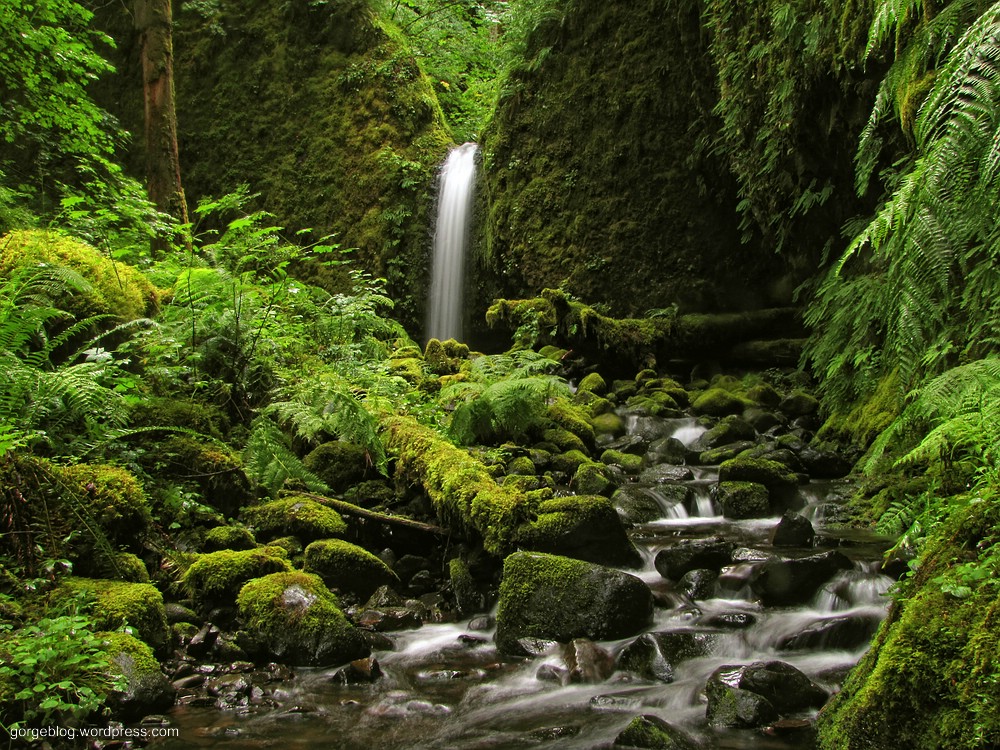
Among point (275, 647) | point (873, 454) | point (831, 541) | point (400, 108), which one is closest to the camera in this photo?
point (275, 647)

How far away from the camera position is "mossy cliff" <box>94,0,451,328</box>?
14.2 meters

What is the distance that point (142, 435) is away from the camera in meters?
4.70

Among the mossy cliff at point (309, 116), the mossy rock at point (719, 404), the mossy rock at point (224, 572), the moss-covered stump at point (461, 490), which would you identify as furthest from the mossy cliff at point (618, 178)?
the mossy rock at point (224, 572)

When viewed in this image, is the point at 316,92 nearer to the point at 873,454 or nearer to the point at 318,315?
the point at 318,315

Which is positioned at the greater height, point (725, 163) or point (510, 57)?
point (510, 57)

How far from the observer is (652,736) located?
284cm

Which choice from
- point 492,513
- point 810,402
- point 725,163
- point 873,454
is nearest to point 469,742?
point 492,513

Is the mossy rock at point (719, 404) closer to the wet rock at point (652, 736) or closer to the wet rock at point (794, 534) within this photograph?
the wet rock at point (794, 534)

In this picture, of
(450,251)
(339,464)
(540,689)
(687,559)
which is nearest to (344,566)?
(339,464)

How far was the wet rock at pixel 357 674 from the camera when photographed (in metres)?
3.52

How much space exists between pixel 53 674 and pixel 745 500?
16.2 ft

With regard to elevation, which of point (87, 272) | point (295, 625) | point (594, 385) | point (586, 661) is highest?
point (594, 385)

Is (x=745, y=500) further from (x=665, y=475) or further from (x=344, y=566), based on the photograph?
(x=344, y=566)

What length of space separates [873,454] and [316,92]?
14.8 meters
